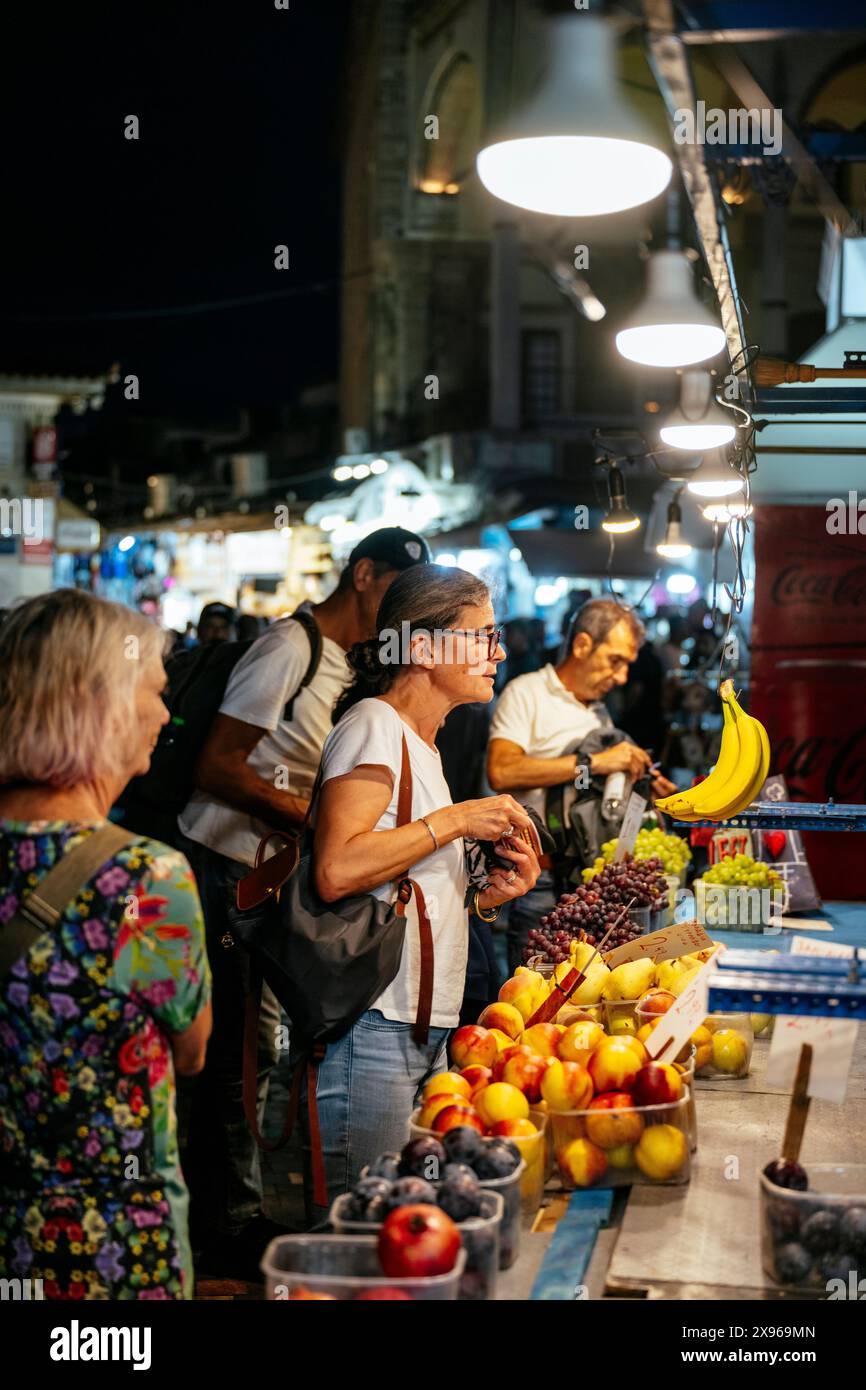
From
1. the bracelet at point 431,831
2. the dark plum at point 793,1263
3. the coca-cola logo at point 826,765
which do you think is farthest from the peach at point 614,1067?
the coca-cola logo at point 826,765

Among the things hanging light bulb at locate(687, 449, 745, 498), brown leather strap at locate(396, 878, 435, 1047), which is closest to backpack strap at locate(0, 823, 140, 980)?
brown leather strap at locate(396, 878, 435, 1047)

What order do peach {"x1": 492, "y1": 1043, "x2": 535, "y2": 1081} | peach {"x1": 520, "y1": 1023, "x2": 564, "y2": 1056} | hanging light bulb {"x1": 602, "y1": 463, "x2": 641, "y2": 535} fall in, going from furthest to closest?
hanging light bulb {"x1": 602, "y1": 463, "x2": 641, "y2": 535} → peach {"x1": 520, "y1": 1023, "x2": 564, "y2": 1056} → peach {"x1": 492, "y1": 1043, "x2": 535, "y2": 1081}

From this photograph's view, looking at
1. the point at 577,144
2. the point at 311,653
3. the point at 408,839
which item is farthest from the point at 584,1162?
the point at 311,653

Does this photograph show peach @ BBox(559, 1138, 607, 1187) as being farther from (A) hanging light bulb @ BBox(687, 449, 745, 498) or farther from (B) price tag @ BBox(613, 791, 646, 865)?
(A) hanging light bulb @ BBox(687, 449, 745, 498)

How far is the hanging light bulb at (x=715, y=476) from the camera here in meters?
5.98

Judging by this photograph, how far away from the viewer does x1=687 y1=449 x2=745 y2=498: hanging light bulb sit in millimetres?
5980

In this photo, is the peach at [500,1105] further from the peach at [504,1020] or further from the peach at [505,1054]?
the peach at [504,1020]

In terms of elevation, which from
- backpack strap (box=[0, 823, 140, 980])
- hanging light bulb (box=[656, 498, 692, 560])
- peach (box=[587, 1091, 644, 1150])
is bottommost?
peach (box=[587, 1091, 644, 1150])

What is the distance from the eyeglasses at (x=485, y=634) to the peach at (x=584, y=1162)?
48.9 inches

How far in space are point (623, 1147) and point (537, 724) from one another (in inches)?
132

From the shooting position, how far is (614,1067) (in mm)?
2764

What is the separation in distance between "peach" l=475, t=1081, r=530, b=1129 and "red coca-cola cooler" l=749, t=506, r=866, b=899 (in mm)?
6044

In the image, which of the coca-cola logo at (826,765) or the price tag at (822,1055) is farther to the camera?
the coca-cola logo at (826,765)
